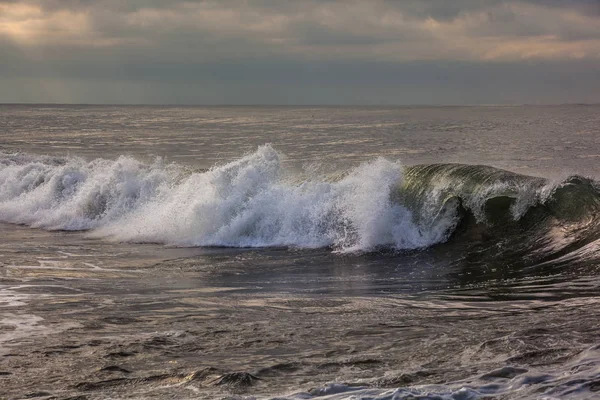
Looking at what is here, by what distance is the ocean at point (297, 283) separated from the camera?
666cm

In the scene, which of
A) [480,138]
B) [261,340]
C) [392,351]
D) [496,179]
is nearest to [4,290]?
[261,340]

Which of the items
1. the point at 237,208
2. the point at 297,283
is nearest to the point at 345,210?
the point at 237,208

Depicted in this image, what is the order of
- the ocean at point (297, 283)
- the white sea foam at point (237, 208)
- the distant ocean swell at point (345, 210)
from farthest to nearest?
the white sea foam at point (237, 208), the distant ocean swell at point (345, 210), the ocean at point (297, 283)

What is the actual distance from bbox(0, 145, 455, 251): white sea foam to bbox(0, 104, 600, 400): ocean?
0.18ft

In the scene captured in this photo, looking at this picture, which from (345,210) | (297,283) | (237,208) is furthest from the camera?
(237,208)

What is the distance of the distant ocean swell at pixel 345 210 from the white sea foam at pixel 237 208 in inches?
1.1

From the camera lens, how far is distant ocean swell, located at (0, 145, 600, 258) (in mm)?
14758

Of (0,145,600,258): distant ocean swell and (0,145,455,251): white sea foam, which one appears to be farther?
(0,145,455,251): white sea foam

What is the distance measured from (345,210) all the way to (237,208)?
2766 mm

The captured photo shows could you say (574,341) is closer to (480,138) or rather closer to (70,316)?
(70,316)

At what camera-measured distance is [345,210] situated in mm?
16172

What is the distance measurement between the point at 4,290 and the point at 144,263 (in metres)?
3.00

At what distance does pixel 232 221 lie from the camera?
16719mm

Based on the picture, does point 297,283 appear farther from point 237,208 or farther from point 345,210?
point 237,208
